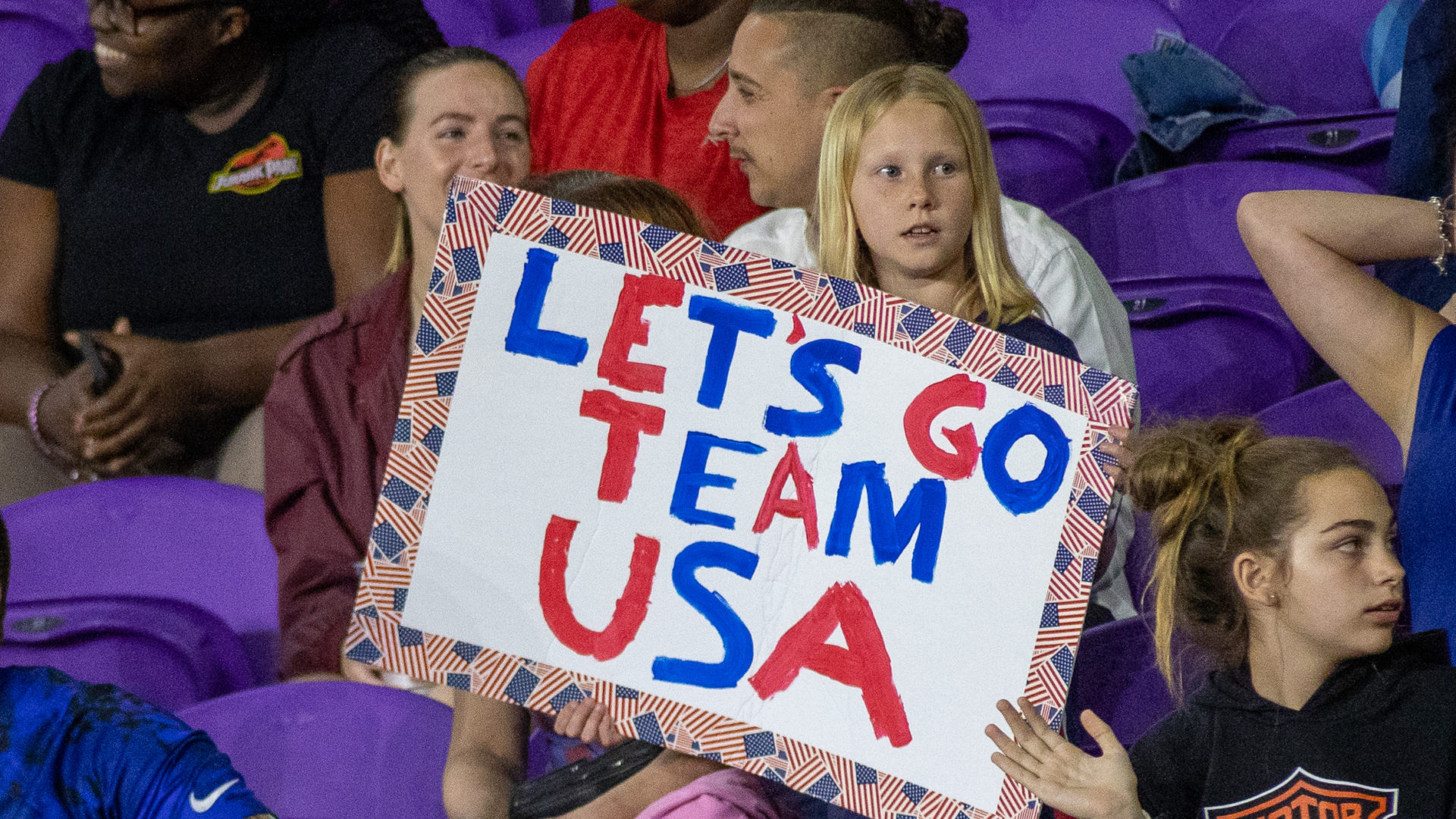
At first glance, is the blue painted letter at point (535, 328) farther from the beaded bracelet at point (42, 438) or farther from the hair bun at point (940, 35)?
the beaded bracelet at point (42, 438)

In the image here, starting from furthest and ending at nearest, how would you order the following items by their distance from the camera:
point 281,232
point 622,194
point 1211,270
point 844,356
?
point 281,232 → point 1211,270 → point 622,194 → point 844,356

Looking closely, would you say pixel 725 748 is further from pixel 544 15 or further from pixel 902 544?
pixel 544 15

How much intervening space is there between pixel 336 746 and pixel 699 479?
1.73ft

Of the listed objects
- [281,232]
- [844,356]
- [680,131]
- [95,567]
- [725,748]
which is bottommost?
[95,567]

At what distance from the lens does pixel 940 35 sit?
2.10 meters

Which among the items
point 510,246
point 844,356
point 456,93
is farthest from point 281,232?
point 844,356

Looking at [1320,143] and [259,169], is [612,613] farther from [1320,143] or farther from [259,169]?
[1320,143]

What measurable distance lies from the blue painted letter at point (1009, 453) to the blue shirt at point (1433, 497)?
39 centimetres

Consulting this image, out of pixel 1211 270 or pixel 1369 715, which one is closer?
pixel 1369 715

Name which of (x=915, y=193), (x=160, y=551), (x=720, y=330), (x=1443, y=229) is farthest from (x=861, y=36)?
(x=160, y=551)

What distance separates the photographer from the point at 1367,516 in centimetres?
151

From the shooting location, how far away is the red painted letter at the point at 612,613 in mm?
1549

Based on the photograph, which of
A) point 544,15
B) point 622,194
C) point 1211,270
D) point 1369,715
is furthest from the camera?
point 544,15

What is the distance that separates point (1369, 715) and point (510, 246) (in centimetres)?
95
